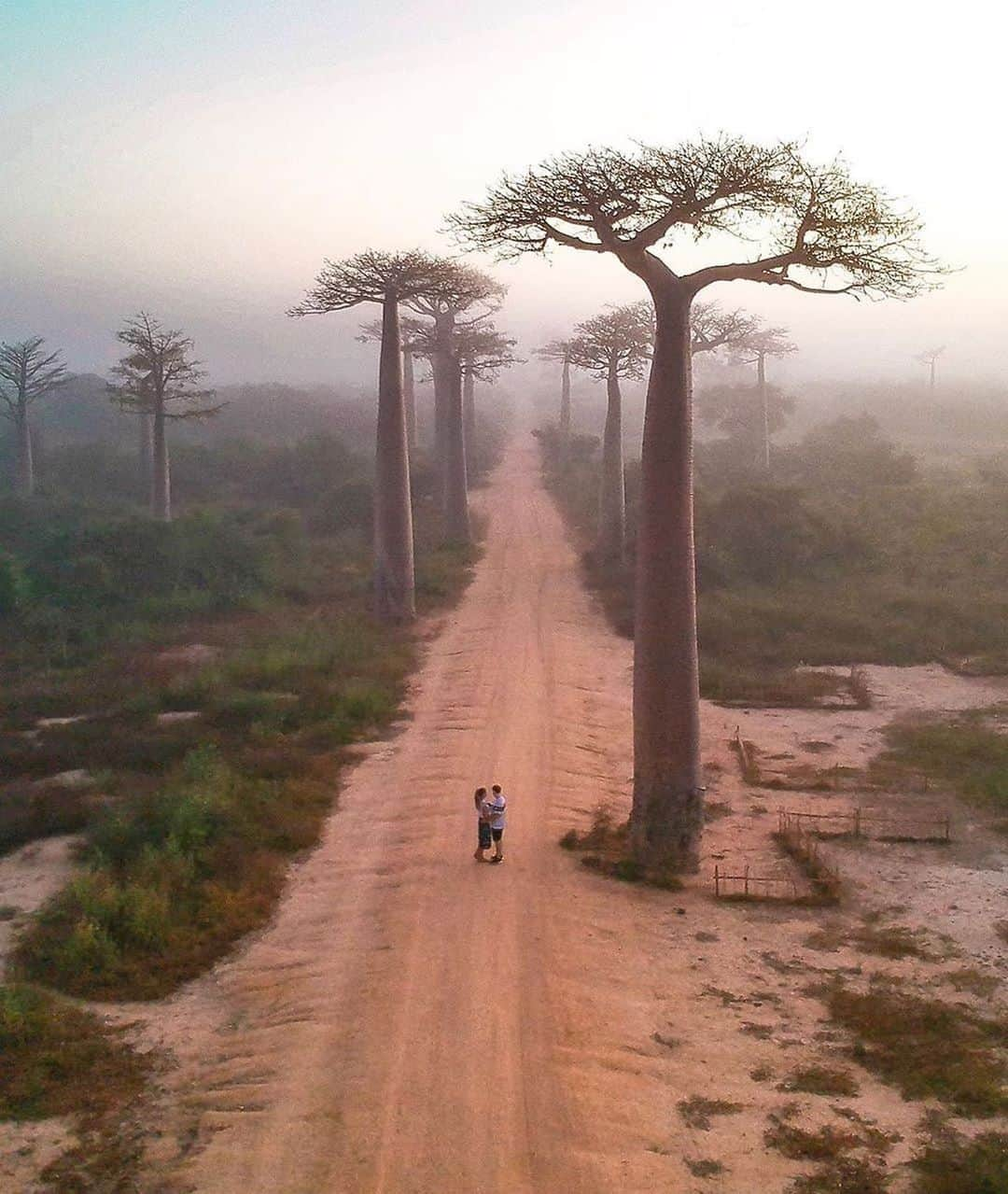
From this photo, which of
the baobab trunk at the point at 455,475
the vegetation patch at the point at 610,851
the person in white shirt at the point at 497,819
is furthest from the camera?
the baobab trunk at the point at 455,475

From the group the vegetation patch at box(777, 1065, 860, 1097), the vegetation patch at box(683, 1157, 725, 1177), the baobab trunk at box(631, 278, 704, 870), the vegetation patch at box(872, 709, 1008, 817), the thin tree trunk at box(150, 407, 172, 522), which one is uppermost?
the thin tree trunk at box(150, 407, 172, 522)

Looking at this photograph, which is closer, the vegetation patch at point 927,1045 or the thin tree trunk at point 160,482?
the vegetation patch at point 927,1045

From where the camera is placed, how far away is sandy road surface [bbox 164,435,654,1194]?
159 inches

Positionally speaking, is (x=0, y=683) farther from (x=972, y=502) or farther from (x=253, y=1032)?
(x=972, y=502)

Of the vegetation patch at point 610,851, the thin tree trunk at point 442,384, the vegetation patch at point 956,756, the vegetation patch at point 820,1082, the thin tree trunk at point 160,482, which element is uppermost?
the thin tree trunk at point 442,384

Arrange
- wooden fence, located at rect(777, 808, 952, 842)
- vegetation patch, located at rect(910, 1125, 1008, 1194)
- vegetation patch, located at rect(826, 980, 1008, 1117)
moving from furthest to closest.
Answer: wooden fence, located at rect(777, 808, 952, 842)
vegetation patch, located at rect(826, 980, 1008, 1117)
vegetation patch, located at rect(910, 1125, 1008, 1194)

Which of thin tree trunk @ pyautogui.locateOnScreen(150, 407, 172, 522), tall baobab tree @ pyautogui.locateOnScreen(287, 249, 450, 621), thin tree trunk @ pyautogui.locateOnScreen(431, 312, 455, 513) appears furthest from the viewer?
thin tree trunk @ pyautogui.locateOnScreen(431, 312, 455, 513)

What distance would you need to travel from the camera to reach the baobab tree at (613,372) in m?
18.6

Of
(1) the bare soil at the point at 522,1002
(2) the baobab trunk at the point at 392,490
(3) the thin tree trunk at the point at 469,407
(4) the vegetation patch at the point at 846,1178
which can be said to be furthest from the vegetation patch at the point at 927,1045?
(3) the thin tree trunk at the point at 469,407

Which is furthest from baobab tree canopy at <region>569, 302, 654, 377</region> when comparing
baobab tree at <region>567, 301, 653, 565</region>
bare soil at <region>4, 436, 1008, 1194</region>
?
bare soil at <region>4, 436, 1008, 1194</region>

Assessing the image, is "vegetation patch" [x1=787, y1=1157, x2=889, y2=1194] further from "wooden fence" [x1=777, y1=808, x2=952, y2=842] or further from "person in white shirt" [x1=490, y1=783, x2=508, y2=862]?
"wooden fence" [x1=777, y1=808, x2=952, y2=842]

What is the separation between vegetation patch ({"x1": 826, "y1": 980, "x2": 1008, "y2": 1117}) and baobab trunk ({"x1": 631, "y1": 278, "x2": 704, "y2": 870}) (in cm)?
191

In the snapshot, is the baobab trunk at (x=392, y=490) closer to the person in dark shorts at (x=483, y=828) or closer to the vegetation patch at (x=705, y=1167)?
the person in dark shorts at (x=483, y=828)

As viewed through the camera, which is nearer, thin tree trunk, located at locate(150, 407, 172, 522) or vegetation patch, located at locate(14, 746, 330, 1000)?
vegetation patch, located at locate(14, 746, 330, 1000)
